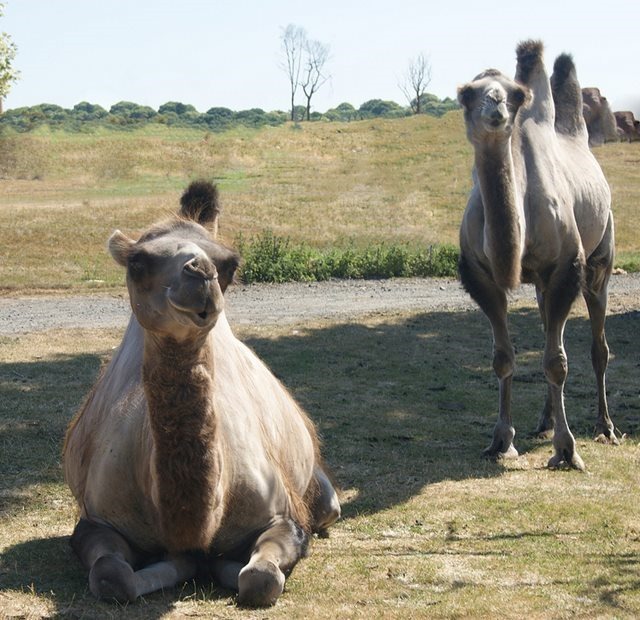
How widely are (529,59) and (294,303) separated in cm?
734

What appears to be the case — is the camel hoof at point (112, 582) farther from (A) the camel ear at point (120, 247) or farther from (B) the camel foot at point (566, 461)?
(B) the camel foot at point (566, 461)

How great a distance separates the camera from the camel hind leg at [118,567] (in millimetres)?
4270

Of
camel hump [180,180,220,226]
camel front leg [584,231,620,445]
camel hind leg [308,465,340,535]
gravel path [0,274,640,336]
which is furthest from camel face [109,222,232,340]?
gravel path [0,274,640,336]

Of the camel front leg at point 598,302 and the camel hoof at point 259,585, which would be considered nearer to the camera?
the camel hoof at point 259,585

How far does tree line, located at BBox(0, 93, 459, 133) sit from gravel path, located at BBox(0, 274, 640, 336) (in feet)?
89.6

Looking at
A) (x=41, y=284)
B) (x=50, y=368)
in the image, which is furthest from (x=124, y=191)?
(x=50, y=368)

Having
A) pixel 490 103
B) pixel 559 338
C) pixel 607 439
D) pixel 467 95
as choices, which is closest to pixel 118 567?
pixel 490 103

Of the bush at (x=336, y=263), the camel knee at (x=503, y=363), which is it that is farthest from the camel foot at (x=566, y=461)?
the bush at (x=336, y=263)

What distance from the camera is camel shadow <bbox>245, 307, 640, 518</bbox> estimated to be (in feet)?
23.5

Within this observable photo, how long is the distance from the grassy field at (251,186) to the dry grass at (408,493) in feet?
13.5

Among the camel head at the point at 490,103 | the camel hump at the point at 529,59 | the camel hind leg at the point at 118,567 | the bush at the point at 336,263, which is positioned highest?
the camel hump at the point at 529,59

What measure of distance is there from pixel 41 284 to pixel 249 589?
1377 cm

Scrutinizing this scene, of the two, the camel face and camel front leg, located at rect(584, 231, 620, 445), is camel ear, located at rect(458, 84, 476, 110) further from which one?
the camel face

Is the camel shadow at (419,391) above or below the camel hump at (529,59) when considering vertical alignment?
below
